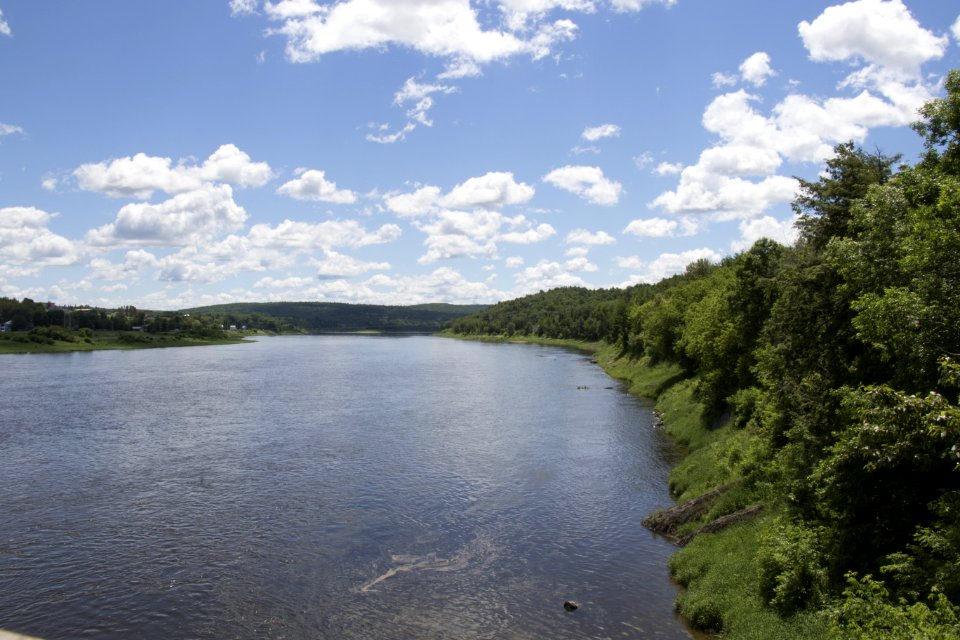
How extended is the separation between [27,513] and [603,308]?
16642cm

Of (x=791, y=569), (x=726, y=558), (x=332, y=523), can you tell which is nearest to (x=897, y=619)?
(x=791, y=569)

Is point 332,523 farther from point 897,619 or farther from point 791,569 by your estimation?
point 897,619

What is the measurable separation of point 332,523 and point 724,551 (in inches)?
712

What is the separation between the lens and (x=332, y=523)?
32156 millimetres

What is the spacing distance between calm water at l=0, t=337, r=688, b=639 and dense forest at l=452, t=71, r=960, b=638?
5219 mm

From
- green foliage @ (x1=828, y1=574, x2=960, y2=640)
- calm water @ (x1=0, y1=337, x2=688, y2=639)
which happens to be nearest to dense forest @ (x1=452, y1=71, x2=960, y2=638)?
green foliage @ (x1=828, y1=574, x2=960, y2=640)

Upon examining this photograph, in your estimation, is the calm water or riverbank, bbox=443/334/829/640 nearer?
riverbank, bbox=443/334/829/640

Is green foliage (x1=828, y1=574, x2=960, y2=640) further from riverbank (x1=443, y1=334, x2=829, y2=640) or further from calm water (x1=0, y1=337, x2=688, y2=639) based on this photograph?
calm water (x1=0, y1=337, x2=688, y2=639)

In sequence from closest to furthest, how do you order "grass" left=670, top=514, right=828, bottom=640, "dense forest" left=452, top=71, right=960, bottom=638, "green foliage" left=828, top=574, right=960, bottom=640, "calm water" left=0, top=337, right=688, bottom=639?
"green foliage" left=828, top=574, right=960, bottom=640 < "dense forest" left=452, top=71, right=960, bottom=638 < "grass" left=670, top=514, right=828, bottom=640 < "calm water" left=0, top=337, right=688, bottom=639

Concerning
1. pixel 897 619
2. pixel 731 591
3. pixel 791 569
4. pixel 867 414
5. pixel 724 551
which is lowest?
pixel 731 591

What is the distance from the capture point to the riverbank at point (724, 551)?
65.1ft

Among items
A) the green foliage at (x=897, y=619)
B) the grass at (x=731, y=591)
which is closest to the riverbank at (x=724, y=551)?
the grass at (x=731, y=591)

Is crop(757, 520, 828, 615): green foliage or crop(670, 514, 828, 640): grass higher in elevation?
crop(757, 520, 828, 615): green foliage

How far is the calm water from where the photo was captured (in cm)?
2305
